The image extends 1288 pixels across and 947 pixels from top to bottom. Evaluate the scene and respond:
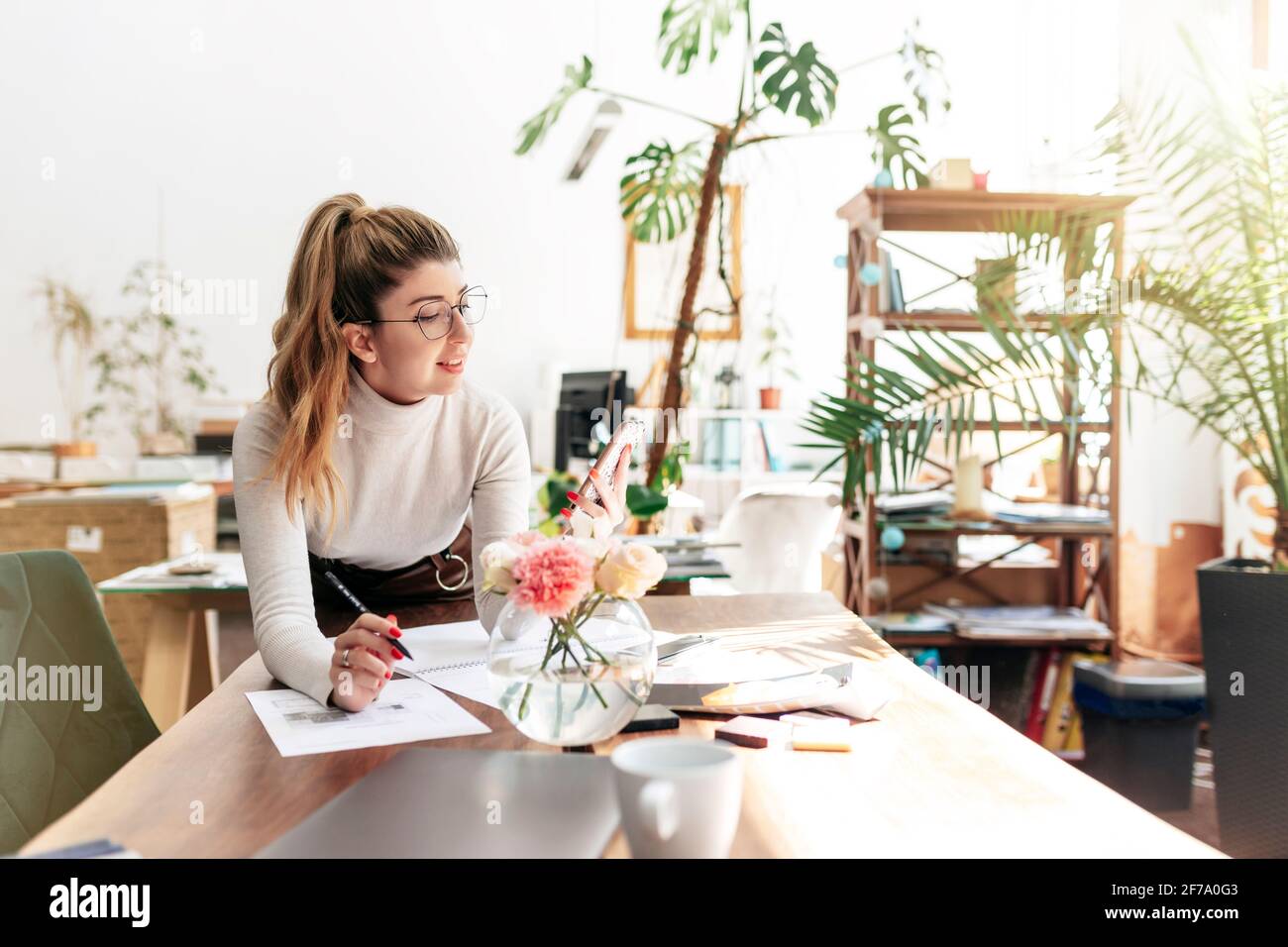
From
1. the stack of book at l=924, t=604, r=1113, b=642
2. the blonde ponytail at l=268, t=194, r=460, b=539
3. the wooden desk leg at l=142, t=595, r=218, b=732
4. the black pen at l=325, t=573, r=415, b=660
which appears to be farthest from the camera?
the stack of book at l=924, t=604, r=1113, b=642

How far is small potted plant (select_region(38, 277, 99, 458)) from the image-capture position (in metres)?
6.03

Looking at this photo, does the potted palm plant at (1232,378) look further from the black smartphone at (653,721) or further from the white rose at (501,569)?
the white rose at (501,569)

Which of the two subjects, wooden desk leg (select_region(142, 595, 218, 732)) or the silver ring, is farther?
wooden desk leg (select_region(142, 595, 218, 732))

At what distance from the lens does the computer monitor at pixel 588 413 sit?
13.0 feet

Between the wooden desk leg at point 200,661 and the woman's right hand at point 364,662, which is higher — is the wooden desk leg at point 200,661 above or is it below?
below

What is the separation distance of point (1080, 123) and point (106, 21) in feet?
17.0

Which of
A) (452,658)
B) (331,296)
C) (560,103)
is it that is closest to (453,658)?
(452,658)

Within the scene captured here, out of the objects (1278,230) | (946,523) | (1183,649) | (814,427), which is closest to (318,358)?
(814,427)

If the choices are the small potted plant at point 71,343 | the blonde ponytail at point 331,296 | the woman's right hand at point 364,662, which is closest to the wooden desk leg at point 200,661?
the blonde ponytail at point 331,296

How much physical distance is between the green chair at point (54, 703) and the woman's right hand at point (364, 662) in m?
0.44

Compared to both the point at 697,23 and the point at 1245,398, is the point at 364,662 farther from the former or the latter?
the point at 697,23

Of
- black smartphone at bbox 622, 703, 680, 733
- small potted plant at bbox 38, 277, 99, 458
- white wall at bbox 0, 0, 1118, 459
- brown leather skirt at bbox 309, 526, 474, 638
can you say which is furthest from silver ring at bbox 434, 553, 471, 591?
small potted plant at bbox 38, 277, 99, 458

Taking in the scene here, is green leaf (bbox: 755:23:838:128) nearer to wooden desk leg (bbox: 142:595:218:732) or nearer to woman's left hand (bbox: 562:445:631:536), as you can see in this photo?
woman's left hand (bbox: 562:445:631:536)

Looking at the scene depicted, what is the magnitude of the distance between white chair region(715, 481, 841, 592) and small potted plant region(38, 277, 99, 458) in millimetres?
4270
